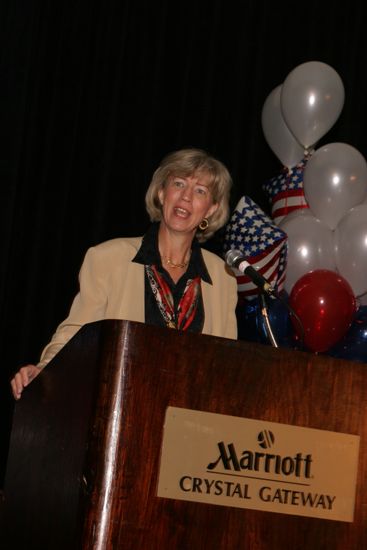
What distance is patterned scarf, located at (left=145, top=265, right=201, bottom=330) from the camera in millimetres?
2318

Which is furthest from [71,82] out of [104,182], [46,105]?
[104,182]

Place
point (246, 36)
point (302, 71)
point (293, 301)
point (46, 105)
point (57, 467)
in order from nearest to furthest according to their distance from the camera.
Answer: point (57, 467), point (293, 301), point (302, 71), point (46, 105), point (246, 36)

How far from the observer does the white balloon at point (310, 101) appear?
3434 millimetres

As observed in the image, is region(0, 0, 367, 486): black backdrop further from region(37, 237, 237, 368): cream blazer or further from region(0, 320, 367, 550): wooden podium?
region(0, 320, 367, 550): wooden podium

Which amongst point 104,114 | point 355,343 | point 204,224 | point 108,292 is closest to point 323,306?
point 355,343

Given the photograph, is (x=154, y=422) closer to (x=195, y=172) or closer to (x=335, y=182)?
(x=195, y=172)

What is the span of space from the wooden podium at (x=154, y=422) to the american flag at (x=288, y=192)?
195 cm

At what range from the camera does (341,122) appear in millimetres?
4355

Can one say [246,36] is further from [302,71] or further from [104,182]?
[104,182]

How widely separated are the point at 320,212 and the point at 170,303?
116 cm

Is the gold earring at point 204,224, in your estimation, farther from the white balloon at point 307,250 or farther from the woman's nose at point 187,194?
the white balloon at point 307,250

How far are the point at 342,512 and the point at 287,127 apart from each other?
2.30m

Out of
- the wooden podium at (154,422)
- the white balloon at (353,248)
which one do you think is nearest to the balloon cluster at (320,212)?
the white balloon at (353,248)

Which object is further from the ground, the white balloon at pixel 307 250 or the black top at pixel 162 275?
the white balloon at pixel 307 250
